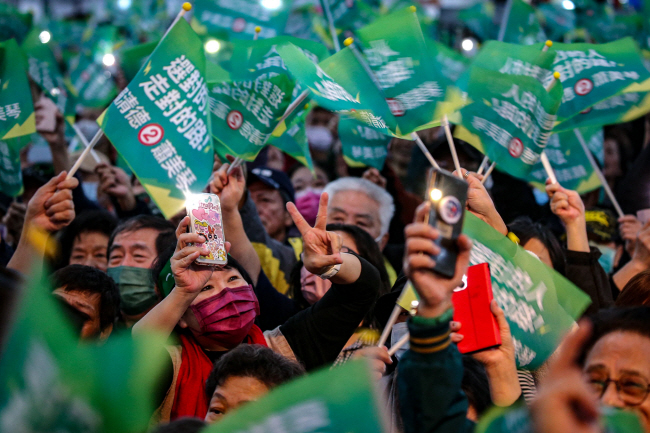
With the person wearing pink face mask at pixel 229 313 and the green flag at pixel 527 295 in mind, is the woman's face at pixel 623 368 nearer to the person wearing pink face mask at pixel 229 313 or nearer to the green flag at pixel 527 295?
the green flag at pixel 527 295

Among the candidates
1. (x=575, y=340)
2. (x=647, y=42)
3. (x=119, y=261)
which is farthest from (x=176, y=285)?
(x=647, y=42)

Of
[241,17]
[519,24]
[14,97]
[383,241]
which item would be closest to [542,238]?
[383,241]

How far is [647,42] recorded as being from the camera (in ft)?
19.4

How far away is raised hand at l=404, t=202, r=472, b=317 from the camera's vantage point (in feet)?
5.66

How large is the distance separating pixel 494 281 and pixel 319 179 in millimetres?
3360

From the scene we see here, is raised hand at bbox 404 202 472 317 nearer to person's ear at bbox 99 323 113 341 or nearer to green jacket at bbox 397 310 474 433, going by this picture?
green jacket at bbox 397 310 474 433

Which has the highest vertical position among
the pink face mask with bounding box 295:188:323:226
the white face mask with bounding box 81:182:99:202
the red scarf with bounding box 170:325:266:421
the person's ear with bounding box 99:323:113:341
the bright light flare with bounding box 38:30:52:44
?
the bright light flare with bounding box 38:30:52:44

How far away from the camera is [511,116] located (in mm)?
3520

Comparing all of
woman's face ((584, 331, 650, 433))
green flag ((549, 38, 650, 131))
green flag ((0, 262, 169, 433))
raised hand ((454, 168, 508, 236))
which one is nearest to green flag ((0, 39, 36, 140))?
raised hand ((454, 168, 508, 236))

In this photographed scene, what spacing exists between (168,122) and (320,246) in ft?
4.15

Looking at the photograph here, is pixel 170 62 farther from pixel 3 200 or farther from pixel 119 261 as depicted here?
pixel 3 200

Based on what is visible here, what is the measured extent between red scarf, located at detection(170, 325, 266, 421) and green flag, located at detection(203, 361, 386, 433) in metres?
1.17

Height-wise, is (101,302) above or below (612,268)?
above

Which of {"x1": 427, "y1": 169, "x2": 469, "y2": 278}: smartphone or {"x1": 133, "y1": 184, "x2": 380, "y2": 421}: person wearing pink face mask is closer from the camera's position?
{"x1": 427, "y1": 169, "x2": 469, "y2": 278}: smartphone
